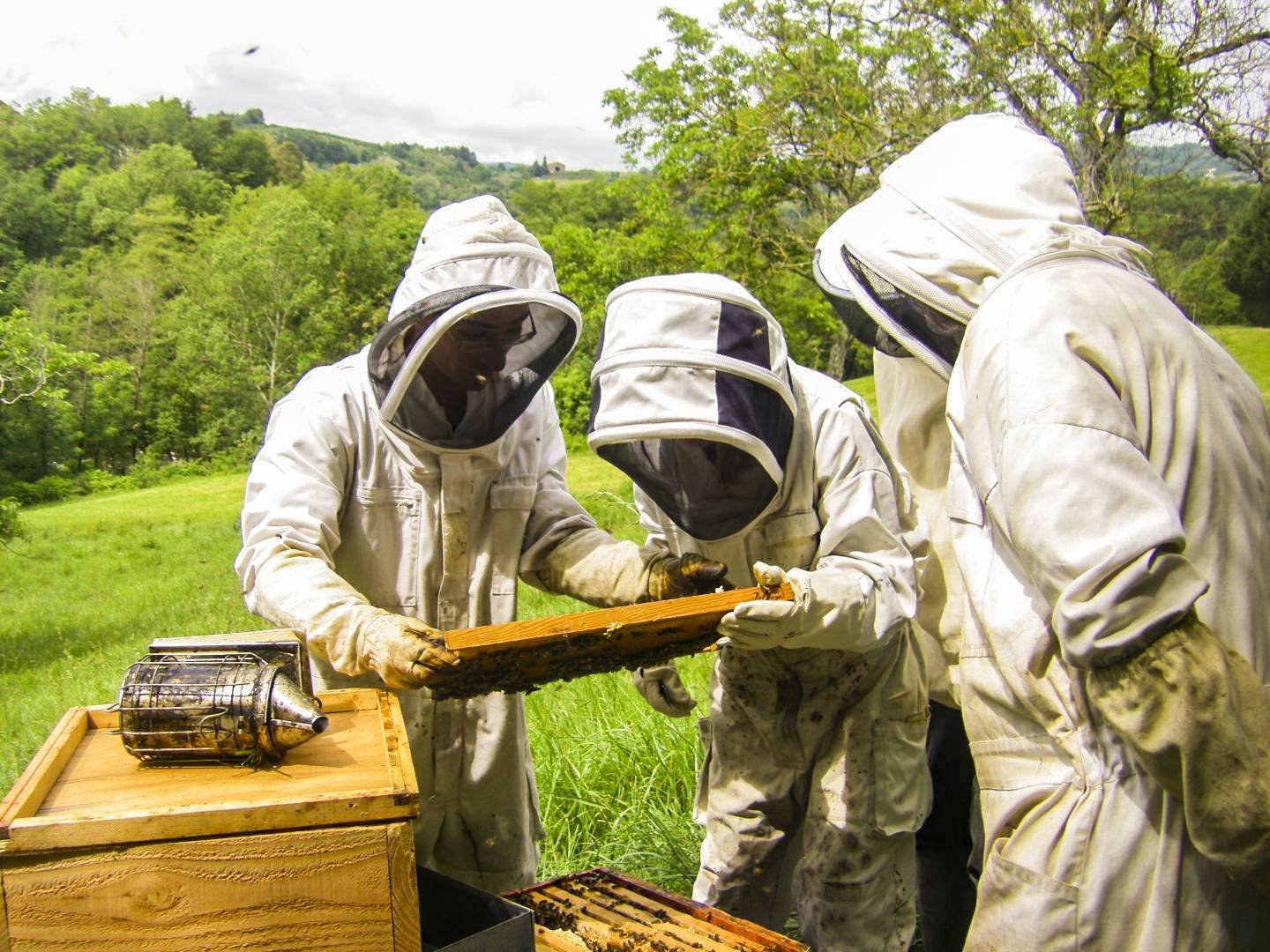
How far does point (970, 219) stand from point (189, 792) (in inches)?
80.4

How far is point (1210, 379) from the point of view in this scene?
6.52 ft

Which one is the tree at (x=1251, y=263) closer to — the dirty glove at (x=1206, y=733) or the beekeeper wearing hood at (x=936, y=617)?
the beekeeper wearing hood at (x=936, y=617)

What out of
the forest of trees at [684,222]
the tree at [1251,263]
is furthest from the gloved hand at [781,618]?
the tree at [1251,263]

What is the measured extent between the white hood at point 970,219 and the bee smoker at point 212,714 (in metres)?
1.70

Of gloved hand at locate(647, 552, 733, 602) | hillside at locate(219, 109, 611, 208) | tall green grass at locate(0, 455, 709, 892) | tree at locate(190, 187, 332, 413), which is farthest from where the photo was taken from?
hillside at locate(219, 109, 611, 208)

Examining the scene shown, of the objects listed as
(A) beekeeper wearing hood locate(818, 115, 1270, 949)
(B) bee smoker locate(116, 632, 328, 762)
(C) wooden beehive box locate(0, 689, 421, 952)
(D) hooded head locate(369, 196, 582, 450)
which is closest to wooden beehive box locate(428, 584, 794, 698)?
(B) bee smoker locate(116, 632, 328, 762)

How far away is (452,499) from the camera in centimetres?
309

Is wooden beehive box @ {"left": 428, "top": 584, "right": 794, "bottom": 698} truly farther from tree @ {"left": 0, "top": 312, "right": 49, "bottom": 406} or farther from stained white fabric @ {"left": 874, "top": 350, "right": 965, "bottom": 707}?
tree @ {"left": 0, "top": 312, "right": 49, "bottom": 406}

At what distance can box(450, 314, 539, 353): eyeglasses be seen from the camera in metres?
3.01

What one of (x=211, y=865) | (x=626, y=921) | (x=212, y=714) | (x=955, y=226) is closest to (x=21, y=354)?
(x=212, y=714)

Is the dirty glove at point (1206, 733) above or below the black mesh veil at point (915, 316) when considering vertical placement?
below

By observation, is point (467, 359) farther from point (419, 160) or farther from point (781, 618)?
point (419, 160)

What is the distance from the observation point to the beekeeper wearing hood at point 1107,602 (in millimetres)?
1764

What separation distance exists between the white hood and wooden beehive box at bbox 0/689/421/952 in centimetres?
164
